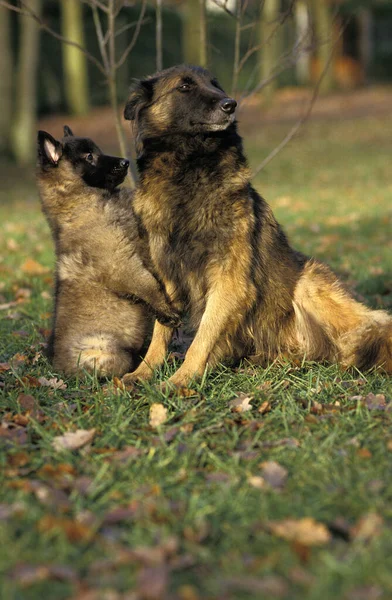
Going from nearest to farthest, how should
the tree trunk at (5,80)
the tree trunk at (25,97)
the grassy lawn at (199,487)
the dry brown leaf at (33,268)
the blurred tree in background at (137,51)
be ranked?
the grassy lawn at (199,487)
the dry brown leaf at (33,268)
the tree trunk at (5,80)
the tree trunk at (25,97)
the blurred tree in background at (137,51)

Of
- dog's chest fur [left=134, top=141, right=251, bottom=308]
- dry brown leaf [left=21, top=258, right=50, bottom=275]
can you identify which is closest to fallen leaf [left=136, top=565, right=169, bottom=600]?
dog's chest fur [left=134, top=141, right=251, bottom=308]

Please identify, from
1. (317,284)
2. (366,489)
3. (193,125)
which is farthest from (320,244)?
(366,489)

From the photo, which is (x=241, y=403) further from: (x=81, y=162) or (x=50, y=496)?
(x=81, y=162)

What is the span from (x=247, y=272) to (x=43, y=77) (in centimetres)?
2380

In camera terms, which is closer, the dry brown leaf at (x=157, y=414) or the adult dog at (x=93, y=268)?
the dry brown leaf at (x=157, y=414)

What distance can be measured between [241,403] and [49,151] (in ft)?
8.20

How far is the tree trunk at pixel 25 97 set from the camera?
18109mm

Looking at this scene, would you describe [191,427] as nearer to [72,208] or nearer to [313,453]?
[313,453]

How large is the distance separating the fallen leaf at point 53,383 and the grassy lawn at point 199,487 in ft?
0.04

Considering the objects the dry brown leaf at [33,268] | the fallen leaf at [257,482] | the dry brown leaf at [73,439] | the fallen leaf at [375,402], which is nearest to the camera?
the fallen leaf at [257,482]

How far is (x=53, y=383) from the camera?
4.72 m

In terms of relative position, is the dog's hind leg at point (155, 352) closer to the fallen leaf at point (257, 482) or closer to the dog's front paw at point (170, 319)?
the dog's front paw at point (170, 319)

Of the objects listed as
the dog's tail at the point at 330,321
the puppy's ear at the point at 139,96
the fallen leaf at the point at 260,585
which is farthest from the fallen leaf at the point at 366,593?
the puppy's ear at the point at 139,96

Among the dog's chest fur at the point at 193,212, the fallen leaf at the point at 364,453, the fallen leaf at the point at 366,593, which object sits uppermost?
the dog's chest fur at the point at 193,212
